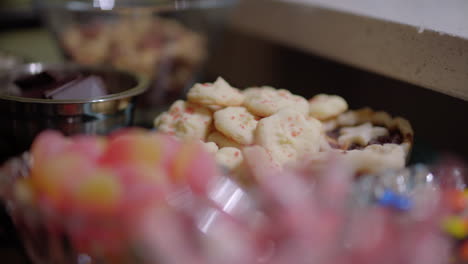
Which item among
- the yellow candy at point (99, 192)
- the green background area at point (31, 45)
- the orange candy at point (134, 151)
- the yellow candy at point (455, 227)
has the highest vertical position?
the orange candy at point (134, 151)

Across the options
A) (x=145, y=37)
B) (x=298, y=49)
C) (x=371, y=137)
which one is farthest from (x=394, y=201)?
(x=145, y=37)

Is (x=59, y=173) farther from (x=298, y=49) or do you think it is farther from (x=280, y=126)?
(x=298, y=49)

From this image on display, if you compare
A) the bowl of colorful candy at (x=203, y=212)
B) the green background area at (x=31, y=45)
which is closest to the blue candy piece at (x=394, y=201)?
the bowl of colorful candy at (x=203, y=212)

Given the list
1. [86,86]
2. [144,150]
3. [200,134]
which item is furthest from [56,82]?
[144,150]

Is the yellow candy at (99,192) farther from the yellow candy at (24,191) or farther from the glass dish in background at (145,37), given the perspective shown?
the glass dish in background at (145,37)

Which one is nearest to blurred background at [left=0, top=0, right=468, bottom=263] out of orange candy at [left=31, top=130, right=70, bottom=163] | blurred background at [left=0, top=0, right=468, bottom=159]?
blurred background at [left=0, top=0, right=468, bottom=159]

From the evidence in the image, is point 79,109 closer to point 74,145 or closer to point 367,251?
point 74,145

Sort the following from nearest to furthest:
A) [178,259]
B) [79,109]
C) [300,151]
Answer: [178,259]
[300,151]
[79,109]
